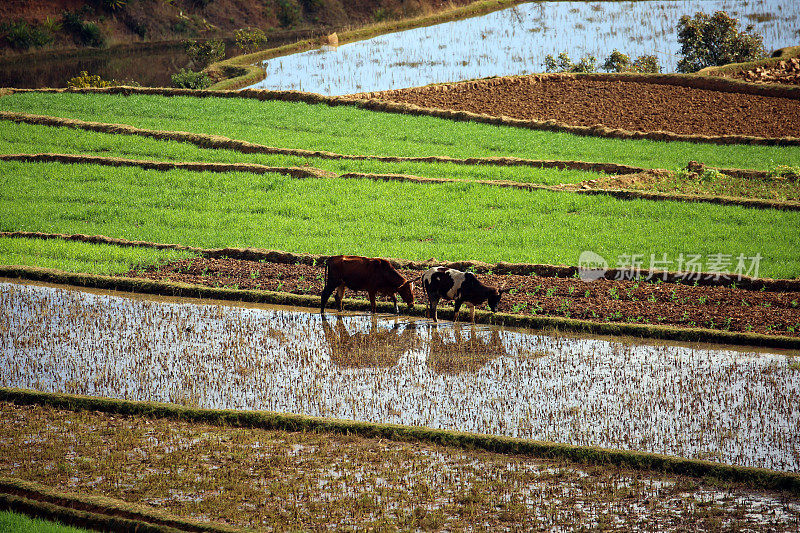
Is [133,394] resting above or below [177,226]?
below

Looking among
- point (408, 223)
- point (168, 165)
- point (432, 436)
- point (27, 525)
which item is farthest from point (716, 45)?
point (27, 525)

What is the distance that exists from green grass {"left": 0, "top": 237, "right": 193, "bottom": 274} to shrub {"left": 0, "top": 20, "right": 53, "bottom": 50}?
2165 centimetres

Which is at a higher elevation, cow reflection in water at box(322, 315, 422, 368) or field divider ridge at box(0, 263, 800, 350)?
field divider ridge at box(0, 263, 800, 350)

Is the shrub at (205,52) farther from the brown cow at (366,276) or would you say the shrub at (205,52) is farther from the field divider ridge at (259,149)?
the brown cow at (366,276)

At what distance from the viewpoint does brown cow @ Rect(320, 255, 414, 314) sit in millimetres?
11359

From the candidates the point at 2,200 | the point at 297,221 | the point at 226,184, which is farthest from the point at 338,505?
the point at 2,200

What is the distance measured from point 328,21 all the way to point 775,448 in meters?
34.7

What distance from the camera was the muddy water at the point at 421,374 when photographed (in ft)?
28.8

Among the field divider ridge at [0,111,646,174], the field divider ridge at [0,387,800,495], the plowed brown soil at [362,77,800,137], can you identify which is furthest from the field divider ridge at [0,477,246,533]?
the plowed brown soil at [362,77,800,137]

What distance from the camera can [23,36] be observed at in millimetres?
33031

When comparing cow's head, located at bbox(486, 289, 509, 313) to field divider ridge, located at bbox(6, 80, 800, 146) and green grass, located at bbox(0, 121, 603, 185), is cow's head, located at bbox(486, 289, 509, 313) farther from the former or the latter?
field divider ridge, located at bbox(6, 80, 800, 146)

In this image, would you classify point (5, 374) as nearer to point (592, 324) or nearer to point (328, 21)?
point (592, 324)

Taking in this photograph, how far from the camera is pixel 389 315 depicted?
11969mm

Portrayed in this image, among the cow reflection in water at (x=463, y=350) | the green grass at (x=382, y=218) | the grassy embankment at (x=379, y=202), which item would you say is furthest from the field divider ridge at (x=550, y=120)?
the cow reflection in water at (x=463, y=350)
